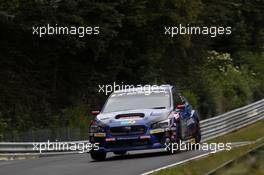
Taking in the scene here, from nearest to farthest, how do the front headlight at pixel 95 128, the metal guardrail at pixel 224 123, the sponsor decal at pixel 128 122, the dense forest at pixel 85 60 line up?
the sponsor decal at pixel 128 122 → the front headlight at pixel 95 128 → the metal guardrail at pixel 224 123 → the dense forest at pixel 85 60

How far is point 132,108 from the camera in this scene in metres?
17.9

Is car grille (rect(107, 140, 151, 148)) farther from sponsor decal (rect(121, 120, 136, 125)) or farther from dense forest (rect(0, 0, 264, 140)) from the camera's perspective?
dense forest (rect(0, 0, 264, 140))

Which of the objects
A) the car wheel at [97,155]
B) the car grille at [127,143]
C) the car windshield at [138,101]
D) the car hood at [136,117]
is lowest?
the car wheel at [97,155]

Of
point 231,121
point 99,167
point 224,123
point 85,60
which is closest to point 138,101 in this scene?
point 99,167

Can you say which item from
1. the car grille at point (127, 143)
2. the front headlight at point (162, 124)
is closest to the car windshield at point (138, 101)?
the front headlight at point (162, 124)

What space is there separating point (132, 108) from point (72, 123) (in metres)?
14.7

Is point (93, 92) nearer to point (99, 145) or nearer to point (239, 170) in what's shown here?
point (99, 145)

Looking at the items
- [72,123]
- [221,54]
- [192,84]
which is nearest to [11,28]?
[72,123]

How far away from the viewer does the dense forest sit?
32.4 m

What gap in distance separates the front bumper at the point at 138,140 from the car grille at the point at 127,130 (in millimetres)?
65

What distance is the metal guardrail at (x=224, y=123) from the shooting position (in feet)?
85.7

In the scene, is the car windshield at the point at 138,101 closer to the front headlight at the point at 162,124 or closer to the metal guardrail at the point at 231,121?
the front headlight at the point at 162,124

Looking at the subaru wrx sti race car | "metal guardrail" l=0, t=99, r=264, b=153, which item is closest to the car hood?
the subaru wrx sti race car

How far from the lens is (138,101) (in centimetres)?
1820
